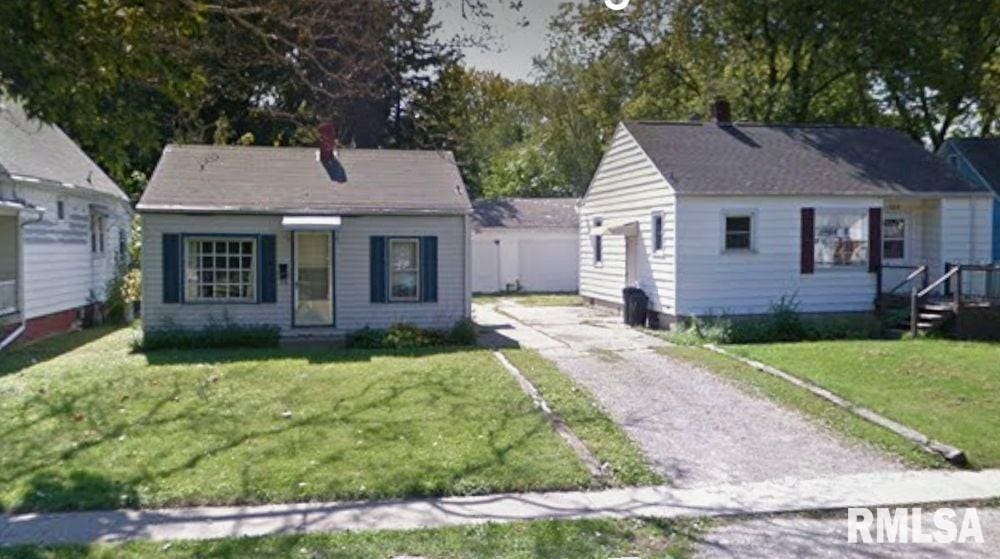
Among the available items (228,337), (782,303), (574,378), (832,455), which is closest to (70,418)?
(228,337)

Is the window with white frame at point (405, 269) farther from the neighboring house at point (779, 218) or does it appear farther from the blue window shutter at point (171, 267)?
the neighboring house at point (779, 218)

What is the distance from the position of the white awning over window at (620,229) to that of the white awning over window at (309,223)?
7.56m

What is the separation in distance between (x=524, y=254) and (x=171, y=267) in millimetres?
17558

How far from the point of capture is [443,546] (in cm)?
523

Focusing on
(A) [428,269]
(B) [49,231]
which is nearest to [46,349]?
(B) [49,231]

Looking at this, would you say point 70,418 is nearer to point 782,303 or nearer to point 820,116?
point 782,303

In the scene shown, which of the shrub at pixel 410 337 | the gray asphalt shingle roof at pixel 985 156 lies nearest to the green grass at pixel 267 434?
the shrub at pixel 410 337

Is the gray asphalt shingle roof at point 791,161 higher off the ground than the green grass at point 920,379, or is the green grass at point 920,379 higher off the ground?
the gray asphalt shingle roof at point 791,161

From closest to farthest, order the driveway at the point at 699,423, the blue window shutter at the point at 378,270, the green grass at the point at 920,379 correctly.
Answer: the driveway at the point at 699,423 → the green grass at the point at 920,379 → the blue window shutter at the point at 378,270

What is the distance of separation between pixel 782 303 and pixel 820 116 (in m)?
14.0

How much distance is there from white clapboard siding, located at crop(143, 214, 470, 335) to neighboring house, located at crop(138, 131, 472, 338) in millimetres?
20

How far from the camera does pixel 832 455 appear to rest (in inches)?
294

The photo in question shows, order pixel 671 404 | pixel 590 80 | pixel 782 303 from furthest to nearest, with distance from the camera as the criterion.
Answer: pixel 590 80
pixel 782 303
pixel 671 404

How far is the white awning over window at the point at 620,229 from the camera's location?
18.3m
